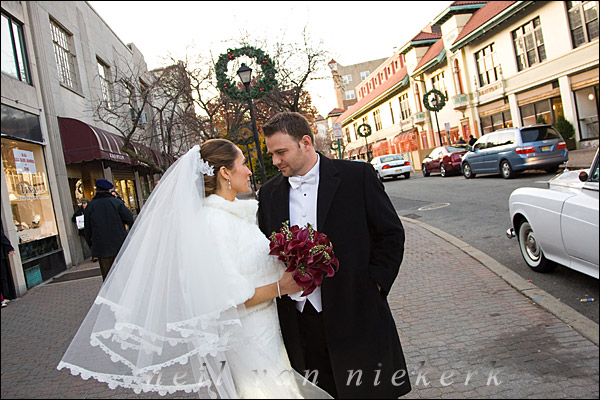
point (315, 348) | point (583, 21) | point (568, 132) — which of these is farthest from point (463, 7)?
point (315, 348)

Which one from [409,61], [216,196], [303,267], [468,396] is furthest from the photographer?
[409,61]

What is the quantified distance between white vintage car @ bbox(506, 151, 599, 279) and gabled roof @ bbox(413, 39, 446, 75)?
107 feet

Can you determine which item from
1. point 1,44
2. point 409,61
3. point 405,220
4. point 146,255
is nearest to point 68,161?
point 1,44

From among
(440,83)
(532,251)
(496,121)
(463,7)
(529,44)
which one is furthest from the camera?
(440,83)

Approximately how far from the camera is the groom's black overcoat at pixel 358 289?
7.95 ft

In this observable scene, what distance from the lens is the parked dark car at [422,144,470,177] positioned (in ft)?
70.1

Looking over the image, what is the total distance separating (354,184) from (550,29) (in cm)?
2455

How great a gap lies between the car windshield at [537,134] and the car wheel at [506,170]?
1013 mm

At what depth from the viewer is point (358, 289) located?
248 centimetres

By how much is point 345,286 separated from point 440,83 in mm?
37074

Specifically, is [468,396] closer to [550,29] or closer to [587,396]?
[587,396]

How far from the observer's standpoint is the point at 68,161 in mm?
12914

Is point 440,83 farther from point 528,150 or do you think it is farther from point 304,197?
point 304,197

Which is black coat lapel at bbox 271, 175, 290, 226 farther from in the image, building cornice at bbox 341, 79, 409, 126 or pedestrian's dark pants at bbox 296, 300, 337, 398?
building cornice at bbox 341, 79, 409, 126
